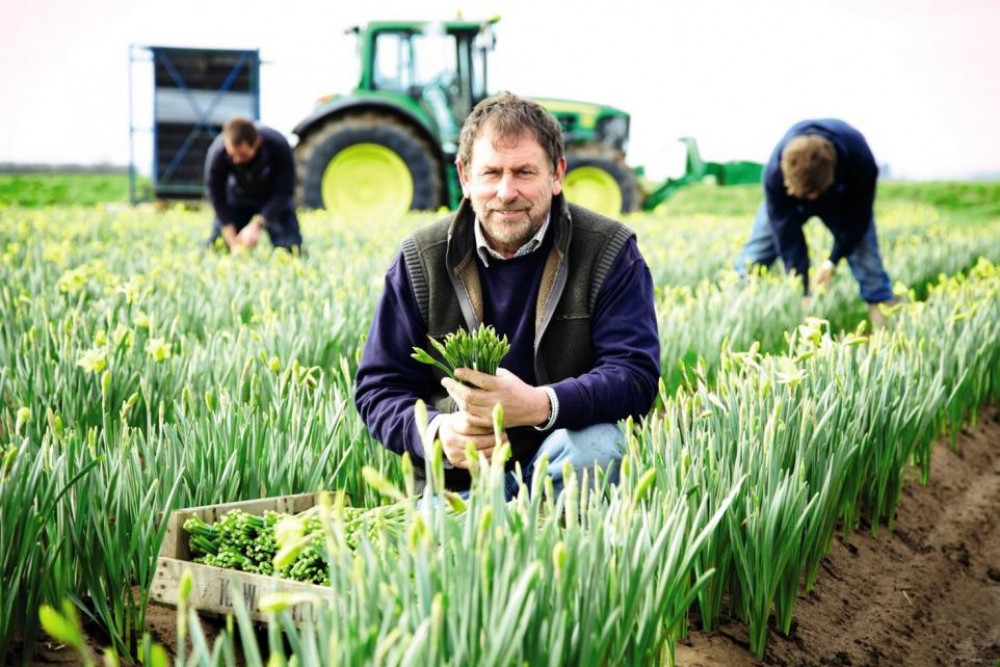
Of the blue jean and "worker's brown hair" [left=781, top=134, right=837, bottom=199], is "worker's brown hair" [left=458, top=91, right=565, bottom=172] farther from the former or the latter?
the blue jean

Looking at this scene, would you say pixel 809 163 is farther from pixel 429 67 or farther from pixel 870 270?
pixel 429 67

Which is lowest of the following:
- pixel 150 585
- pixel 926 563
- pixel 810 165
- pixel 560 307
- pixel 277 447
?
pixel 926 563

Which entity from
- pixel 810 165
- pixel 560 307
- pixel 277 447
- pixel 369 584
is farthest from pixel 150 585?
pixel 810 165

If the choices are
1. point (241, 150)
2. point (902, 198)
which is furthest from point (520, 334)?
point (902, 198)

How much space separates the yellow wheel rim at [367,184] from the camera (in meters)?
13.5

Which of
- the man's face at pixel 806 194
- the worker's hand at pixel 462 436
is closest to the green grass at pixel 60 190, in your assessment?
the man's face at pixel 806 194

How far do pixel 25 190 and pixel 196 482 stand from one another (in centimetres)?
2966

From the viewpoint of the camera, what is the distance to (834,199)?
5691mm

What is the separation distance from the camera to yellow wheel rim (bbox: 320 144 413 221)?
1346 centimetres

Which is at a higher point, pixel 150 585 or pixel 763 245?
pixel 763 245

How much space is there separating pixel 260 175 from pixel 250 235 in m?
0.70

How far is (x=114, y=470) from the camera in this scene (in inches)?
77.9

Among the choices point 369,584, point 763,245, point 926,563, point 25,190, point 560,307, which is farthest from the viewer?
point 25,190

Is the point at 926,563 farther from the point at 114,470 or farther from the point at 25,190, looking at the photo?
the point at 25,190
